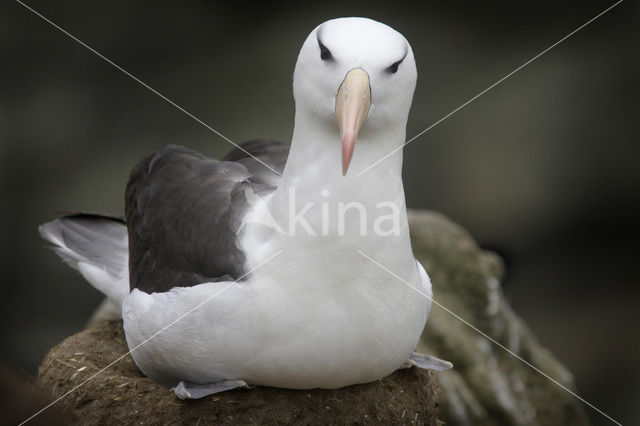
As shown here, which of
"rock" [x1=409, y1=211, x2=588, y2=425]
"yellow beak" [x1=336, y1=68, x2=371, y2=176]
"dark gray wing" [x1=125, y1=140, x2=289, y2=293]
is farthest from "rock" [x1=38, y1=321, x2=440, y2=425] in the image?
"rock" [x1=409, y1=211, x2=588, y2=425]

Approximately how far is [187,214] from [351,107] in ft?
2.76

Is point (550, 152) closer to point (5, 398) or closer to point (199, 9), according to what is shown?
point (199, 9)

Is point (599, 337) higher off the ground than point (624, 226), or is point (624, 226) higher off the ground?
point (624, 226)

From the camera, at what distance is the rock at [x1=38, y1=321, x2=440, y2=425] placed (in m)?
3.03

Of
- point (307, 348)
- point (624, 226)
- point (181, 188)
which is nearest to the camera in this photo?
point (307, 348)

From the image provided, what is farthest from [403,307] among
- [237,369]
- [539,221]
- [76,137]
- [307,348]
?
[76,137]

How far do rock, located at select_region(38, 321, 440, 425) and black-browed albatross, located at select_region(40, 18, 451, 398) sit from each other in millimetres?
63

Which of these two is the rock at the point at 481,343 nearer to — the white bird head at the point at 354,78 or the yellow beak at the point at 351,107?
the white bird head at the point at 354,78

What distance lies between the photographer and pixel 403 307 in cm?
299

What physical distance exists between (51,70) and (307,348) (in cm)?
410

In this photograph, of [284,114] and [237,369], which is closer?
[237,369]

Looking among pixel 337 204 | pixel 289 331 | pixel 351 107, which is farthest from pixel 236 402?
pixel 351 107

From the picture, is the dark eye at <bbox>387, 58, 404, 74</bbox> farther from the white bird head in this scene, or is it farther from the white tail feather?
the white tail feather

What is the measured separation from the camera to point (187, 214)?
3.20 meters
